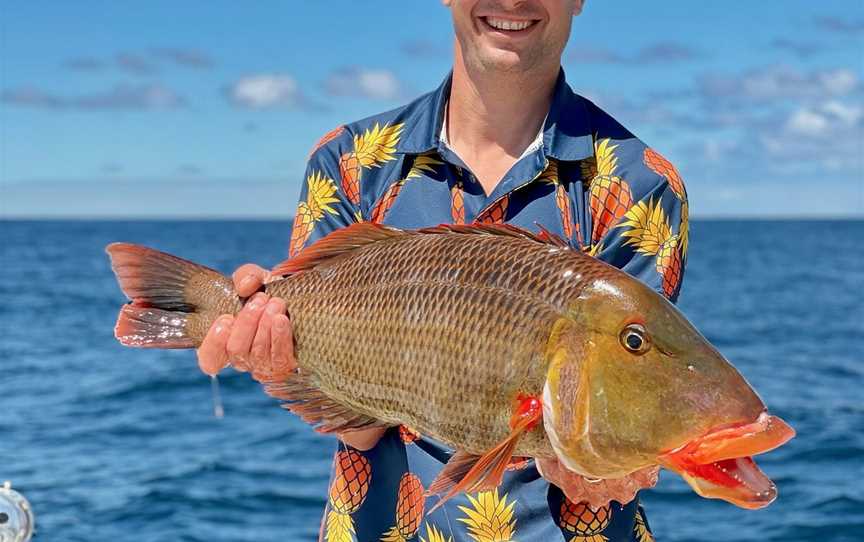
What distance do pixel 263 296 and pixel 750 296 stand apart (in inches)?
1991

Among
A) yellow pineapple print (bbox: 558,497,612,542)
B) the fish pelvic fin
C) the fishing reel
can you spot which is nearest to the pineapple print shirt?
yellow pineapple print (bbox: 558,497,612,542)

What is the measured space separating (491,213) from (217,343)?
3.27 ft

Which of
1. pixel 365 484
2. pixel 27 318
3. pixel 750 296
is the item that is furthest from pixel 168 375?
pixel 750 296

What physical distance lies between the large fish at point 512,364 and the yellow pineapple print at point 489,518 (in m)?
0.57

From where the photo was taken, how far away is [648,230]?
3574mm

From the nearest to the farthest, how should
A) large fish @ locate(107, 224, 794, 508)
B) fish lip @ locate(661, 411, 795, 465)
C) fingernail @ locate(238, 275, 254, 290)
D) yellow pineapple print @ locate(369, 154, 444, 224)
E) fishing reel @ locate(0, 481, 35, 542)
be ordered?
fish lip @ locate(661, 411, 795, 465) → large fish @ locate(107, 224, 794, 508) → fingernail @ locate(238, 275, 254, 290) → yellow pineapple print @ locate(369, 154, 444, 224) → fishing reel @ locate(0, 481, 35, 542)

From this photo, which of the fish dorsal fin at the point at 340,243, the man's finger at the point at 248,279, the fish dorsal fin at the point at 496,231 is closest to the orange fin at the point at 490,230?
the fish dorsal fin at the point at 496,231

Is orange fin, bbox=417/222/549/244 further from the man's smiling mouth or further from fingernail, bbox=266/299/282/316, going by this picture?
the man's smiling mouth

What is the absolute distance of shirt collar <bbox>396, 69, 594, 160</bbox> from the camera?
12.1 ft

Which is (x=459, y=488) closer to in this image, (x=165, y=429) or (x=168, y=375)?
(x=165, y=429)

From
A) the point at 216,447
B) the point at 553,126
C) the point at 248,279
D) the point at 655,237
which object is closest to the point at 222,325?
the point at 248,279

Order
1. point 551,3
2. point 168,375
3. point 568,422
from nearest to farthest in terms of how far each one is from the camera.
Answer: point 568,422 < point 551,3 < point 168,375

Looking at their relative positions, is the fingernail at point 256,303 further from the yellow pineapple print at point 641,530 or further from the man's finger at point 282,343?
the yellow pineapple print at point 641,530

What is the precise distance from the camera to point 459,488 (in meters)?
2.82
